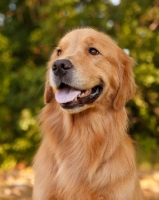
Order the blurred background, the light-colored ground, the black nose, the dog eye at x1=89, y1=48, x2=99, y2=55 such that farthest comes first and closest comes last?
1. the blurred background
2. the light-colored ground
3. the dog eye at x1=89, y1=48, x2=99, y2=55
4. the black nose

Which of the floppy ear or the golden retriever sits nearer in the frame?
the golden retriever

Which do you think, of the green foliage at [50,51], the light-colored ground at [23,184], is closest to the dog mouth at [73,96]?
the light-colored ground at [23,184]

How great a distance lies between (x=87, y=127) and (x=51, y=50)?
17.9 ft

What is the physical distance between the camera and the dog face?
307 cm

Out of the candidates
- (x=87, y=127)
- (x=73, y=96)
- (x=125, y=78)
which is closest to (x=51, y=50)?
(x=125, y=78)

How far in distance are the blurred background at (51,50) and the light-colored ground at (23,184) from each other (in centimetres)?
21

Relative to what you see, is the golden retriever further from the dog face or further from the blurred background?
the blurred background

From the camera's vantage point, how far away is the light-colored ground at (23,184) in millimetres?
5938

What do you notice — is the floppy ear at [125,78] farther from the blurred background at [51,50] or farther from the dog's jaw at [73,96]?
the blurred background at [51,50]

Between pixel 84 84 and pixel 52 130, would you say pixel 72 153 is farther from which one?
pixel 84 84

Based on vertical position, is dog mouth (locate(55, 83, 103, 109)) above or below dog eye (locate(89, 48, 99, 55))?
below

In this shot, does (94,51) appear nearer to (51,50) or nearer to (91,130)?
(91,130)

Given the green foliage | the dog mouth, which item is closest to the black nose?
the dog mouth

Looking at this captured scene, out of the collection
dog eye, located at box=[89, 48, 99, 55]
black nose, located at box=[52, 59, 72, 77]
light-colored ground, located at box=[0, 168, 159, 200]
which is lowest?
light-colored ground, located at box=[0, 168, 159, 200]
